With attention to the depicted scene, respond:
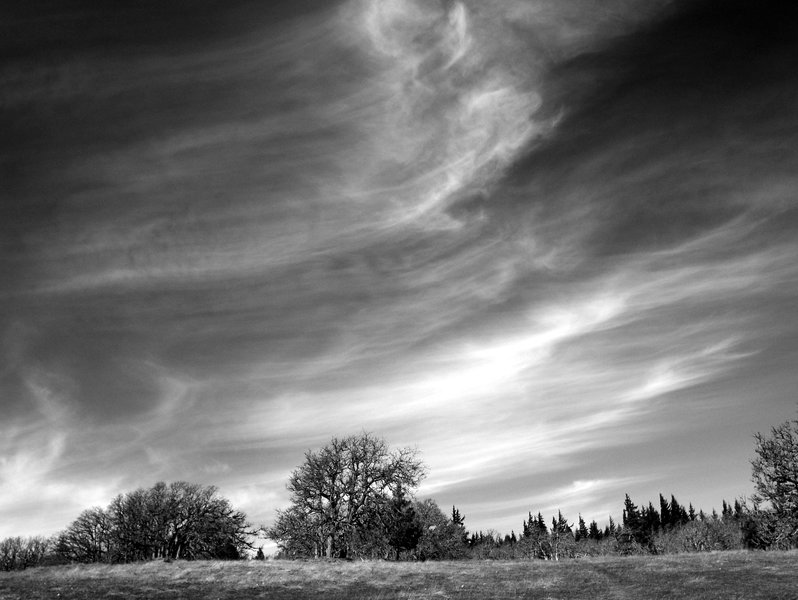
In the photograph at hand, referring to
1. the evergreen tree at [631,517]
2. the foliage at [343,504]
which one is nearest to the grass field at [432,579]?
the foliage at [343,504]

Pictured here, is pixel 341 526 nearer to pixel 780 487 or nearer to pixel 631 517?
pixel 780 487

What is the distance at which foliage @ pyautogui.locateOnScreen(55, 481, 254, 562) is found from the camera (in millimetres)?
77812

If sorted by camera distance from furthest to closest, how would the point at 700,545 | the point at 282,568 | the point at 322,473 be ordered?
the point at 700,545 < the point at 322,473 < the point at 282,568

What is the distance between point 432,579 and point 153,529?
6594 cm

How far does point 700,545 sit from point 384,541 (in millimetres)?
113535

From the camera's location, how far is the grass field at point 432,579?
28641 millimetres

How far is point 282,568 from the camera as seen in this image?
38.8 metres

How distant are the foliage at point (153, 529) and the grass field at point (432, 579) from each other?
38.7 m

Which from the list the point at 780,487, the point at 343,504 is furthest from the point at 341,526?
the point at 780,487

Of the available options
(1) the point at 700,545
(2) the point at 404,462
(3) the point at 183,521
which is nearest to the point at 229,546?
(3) the point at 183,521

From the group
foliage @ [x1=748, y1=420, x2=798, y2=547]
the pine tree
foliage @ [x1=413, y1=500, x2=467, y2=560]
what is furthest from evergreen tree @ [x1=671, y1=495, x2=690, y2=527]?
foliage @ [x1=748, y1=420, x2=798, y2=547]

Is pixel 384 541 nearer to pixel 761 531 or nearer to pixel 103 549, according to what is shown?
pixel 761 531

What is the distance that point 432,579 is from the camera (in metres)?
35.5

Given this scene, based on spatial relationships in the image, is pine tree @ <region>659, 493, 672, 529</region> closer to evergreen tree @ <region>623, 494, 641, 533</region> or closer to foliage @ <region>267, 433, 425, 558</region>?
evergreen tree @ <region>623, 494, 641, 533</region>
